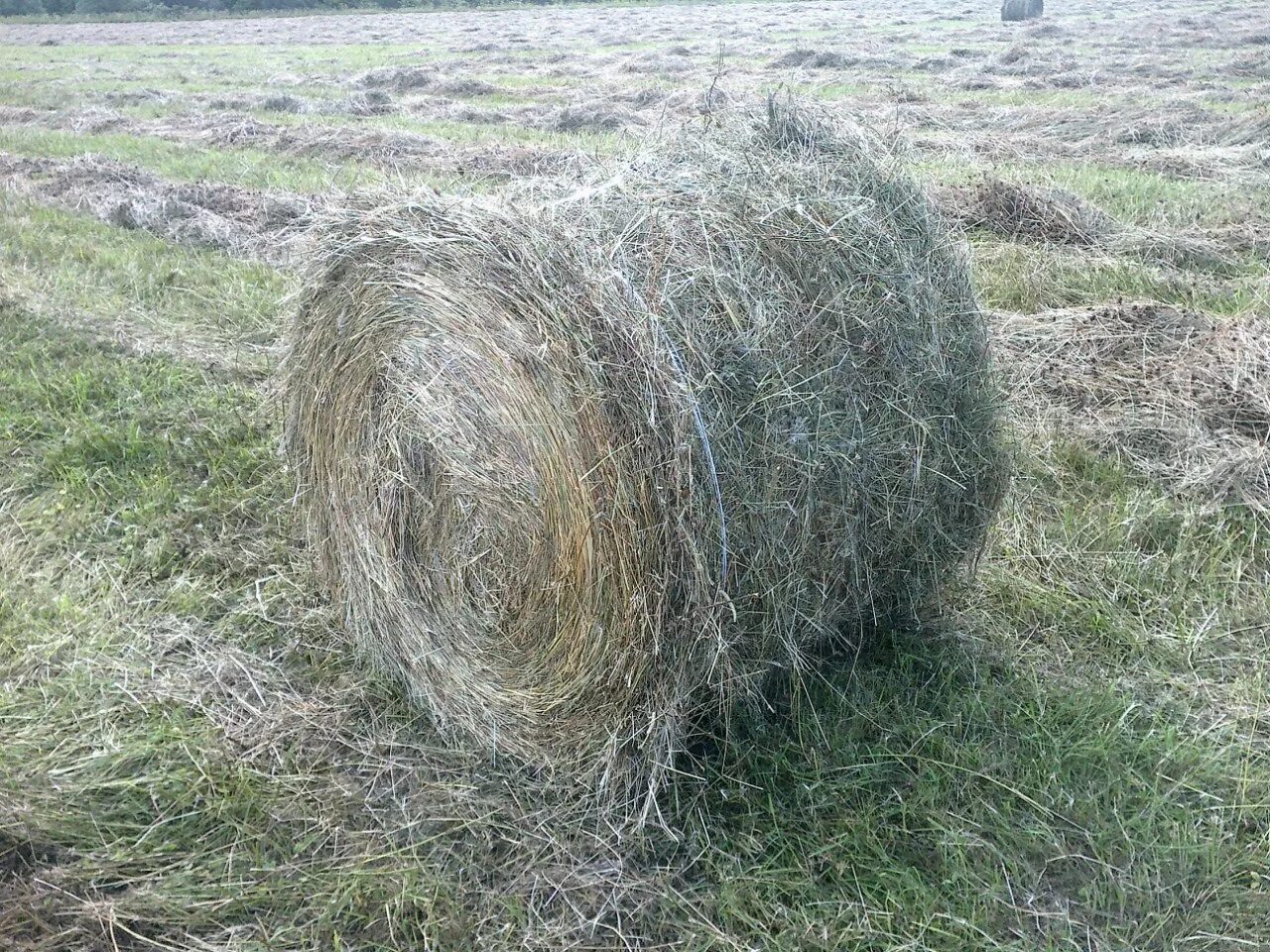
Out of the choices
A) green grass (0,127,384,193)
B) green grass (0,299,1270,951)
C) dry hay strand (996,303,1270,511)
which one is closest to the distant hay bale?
green grass (0,127,384,193)

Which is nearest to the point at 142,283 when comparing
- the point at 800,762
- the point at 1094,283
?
the point at 800,762

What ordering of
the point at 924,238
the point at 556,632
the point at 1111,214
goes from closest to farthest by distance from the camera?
the point at 556,632
the point at 924,238
the point at 1111,214

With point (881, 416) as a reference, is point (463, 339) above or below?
above

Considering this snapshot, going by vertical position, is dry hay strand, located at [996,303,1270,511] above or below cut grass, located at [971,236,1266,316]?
below

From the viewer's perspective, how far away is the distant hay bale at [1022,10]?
28.2 meters

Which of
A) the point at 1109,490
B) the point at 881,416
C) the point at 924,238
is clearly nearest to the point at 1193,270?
the point at 1109,490

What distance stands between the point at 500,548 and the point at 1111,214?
6.37m

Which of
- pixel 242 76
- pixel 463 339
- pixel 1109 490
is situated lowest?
pixel 1109 490

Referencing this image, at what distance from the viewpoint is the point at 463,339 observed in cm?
316

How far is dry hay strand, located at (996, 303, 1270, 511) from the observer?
468 centimetres

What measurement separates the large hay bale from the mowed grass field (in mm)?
307

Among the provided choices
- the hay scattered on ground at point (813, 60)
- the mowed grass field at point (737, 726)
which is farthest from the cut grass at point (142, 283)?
the hay scattered on ground at point (813, 60)

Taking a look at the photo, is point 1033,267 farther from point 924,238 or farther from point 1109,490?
point 924,238

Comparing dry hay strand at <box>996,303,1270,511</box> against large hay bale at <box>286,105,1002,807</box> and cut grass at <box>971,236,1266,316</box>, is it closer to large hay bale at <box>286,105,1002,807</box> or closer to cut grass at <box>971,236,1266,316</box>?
cut grass at <box>971,236,1266,316</box>
